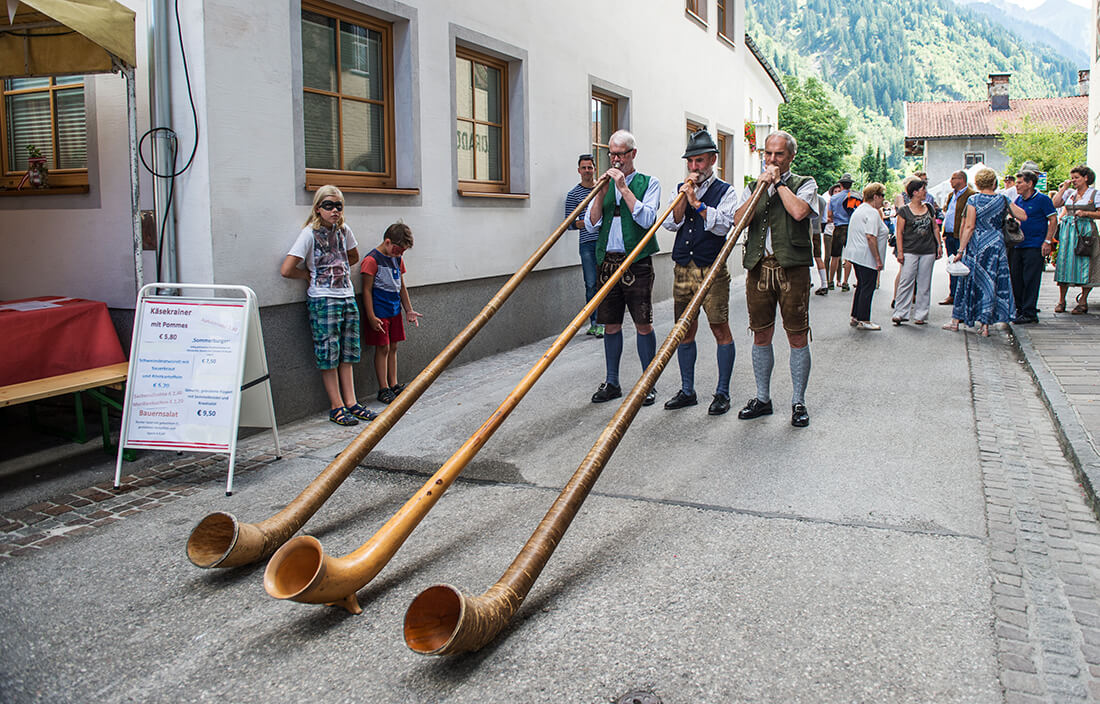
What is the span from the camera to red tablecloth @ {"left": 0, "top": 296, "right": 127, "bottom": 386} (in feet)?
17.8

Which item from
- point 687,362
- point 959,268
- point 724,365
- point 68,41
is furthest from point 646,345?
point 959,268

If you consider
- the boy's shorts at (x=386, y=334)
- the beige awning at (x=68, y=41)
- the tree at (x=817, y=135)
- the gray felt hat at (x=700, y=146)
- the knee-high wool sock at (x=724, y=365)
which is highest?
the tree at (x=817, y=135)

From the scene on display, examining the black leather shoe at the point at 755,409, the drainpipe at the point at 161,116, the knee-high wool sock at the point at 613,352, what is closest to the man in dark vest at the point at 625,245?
Result: the knee-high wool sock at the point at 613,352

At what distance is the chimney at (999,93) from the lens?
69062mm

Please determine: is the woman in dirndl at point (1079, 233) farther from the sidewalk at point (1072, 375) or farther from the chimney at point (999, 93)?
the chimney at point (999, 93)

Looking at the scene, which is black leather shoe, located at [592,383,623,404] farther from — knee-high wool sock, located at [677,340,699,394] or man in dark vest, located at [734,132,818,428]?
man in dark vest, located at [734,132,818,428]

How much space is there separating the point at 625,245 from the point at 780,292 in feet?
4.05

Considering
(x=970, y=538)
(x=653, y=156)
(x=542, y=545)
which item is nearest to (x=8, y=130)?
(x=542, y=545)

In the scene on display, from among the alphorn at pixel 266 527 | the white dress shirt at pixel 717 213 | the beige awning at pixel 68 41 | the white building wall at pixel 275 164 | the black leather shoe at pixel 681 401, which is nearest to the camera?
the alphorn at pixel 266 527

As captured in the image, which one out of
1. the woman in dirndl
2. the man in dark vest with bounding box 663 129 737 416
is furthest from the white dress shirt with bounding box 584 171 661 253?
the woman in dirndl

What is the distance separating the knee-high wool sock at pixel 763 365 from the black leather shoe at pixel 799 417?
26 centimetres

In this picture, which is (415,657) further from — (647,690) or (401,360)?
(401,360)

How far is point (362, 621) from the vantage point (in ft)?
10.8

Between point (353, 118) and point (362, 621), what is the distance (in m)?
5.10
